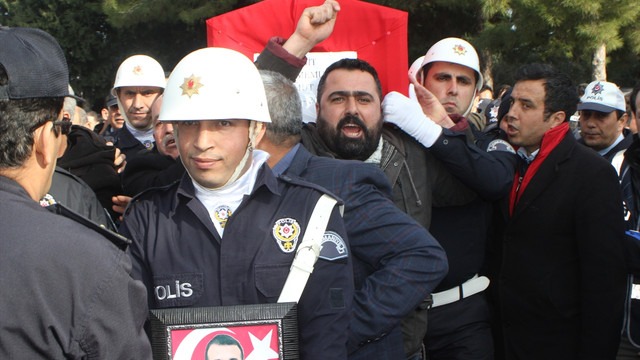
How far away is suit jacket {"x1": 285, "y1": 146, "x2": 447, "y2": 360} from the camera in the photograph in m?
2.50

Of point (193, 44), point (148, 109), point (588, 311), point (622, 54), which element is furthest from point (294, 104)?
point (193, 44)

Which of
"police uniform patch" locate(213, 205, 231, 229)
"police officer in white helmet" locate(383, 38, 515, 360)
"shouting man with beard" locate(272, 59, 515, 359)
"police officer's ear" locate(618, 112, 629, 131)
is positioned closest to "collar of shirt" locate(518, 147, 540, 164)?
"police officer in white helmet" locate(383, 38, 515, 360)

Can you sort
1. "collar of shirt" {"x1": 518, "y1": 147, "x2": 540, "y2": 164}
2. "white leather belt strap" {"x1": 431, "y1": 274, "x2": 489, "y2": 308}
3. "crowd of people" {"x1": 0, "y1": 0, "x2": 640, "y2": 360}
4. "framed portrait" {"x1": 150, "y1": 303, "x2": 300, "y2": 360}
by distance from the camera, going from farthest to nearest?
"collar of shirt" {"x1": 518, "y1": 147, "x2": 540, "y2": 164} → "white leather belt strap" {"x1": 431, "y1": 274, "x2": 489, "y2": 308} → "framed portrait" {"x1": 150, "y1": 303, "x2": 300, "y2": 360} → "crowd of people" {"x1": 0, "y1": 0, "x2": 640, "y2": 360}

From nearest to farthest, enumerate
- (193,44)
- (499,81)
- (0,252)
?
(0,252) → (193,44) → (499,81)

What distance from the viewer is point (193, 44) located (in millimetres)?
Answer: 23047

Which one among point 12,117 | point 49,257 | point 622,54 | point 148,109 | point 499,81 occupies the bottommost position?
point 49,257

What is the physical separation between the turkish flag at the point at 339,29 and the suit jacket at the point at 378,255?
1.79 metres

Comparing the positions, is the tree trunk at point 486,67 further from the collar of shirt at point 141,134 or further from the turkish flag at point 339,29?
the collar of shirt at point 141,134

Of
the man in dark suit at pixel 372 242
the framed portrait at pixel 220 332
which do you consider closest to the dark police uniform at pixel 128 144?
the man in dark suit at pixel 372 242

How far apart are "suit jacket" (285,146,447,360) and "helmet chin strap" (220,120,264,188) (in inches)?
9.5

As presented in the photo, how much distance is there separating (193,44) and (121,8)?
4502 millimetres

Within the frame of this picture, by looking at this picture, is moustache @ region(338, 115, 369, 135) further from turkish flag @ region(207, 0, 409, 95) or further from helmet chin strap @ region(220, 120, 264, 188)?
turkish flag @ region(207, 0, 409, 95)

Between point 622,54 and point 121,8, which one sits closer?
point 622,54

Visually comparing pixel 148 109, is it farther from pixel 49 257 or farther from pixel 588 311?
pixel 49 257
